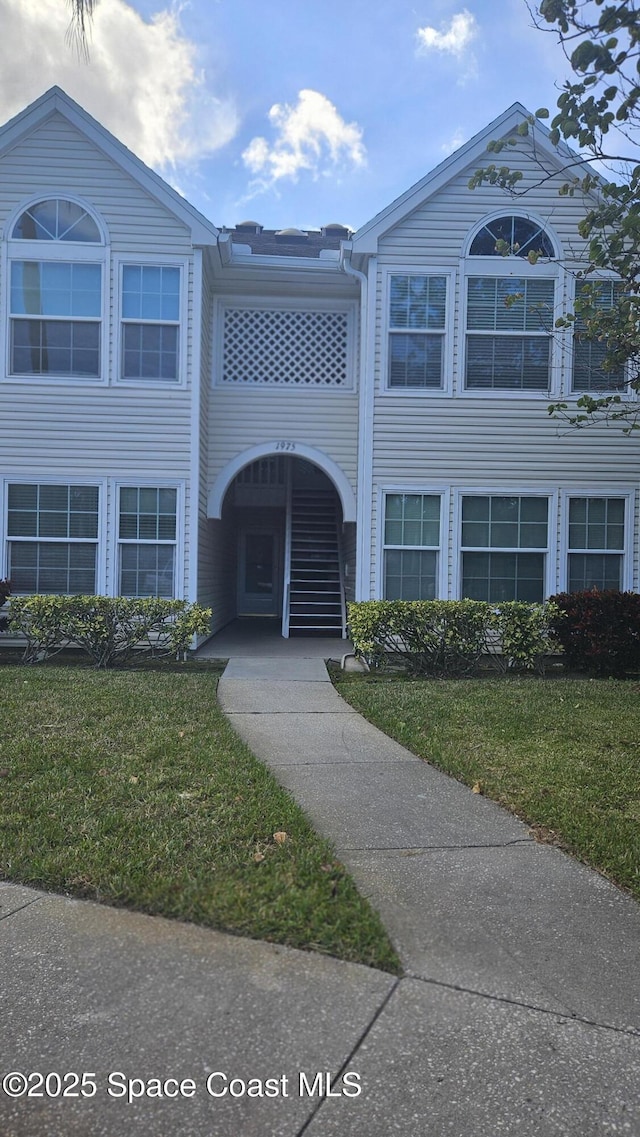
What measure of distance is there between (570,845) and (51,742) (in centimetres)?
349

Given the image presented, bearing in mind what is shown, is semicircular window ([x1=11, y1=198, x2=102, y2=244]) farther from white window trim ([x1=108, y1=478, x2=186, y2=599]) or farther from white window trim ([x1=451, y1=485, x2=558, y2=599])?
white window trim ([x1=451, y1=485, x2=558, y2=599])

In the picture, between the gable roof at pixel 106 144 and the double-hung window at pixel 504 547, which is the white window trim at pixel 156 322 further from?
the double-hung window at pixel 504 547

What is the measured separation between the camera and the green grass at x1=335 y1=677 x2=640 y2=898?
3871 millimetres

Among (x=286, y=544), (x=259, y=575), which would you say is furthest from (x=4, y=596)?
(x=259, y=575)

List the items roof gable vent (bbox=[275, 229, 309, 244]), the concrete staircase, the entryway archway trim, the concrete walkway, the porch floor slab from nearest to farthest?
the concrete walkway → the porch floor slab → the entryway archway trim → the concrete staircase → roof gable vent (bbox=[275, 229, 309, 244])

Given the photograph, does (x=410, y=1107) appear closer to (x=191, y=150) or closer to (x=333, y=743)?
(x=333, y=743)

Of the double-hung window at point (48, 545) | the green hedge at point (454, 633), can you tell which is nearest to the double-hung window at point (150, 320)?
the double-hung window at point (48, 545)

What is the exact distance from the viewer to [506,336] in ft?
34.7

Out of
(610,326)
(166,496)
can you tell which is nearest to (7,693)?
(166,496)

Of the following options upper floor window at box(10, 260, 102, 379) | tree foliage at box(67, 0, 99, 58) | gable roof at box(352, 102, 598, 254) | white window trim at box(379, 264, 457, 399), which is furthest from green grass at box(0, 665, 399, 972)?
gable roof at box(352, 102, 598, 254)

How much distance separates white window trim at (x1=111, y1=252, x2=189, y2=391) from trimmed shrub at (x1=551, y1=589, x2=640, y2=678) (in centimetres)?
592

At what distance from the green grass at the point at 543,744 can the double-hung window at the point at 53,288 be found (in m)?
6.10

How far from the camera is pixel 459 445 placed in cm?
1069

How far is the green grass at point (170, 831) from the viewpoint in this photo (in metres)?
2.87
